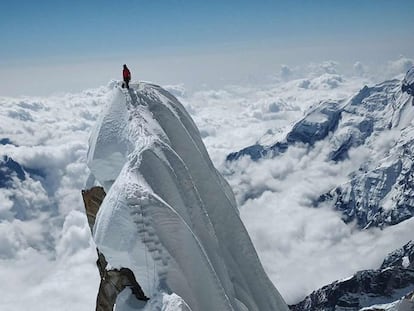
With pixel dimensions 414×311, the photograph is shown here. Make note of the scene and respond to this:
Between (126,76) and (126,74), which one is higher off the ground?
(126,74)

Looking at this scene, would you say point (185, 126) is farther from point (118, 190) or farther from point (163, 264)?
point (163, 264)

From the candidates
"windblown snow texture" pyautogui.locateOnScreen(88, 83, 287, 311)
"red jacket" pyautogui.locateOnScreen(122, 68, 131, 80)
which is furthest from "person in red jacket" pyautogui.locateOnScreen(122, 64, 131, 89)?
"windblown snow texture" pyautogui.locateOnScreen(88, 83, 287, 311)

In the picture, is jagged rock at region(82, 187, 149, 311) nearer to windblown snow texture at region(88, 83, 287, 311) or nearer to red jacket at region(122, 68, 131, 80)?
windblown snow texture at region(88, 83, 287, 311)

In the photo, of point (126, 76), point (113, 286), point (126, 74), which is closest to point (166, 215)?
point (113, 286)

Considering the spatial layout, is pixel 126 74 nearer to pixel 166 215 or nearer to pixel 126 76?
pixel 126 76

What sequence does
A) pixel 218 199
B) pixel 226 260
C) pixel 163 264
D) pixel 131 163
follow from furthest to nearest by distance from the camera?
pixel 218 199 < pixel 226 260 < pixel 131 163 < pixel 163 264

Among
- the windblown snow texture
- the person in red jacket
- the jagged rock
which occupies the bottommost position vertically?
the jagged rock

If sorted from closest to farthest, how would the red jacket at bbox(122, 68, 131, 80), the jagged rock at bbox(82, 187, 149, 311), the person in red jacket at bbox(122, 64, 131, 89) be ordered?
the jagged rock at bbox(82, 187, 149, 311), the person in red jacket at bbox(122, 64, 131, 89), the red jacket at bbox(122, 68, 131, 80)

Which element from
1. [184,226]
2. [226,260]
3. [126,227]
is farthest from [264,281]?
[126,227]

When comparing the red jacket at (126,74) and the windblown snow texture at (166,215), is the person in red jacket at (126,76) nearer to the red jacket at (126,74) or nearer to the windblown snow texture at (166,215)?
the red jacket at (126,74)
